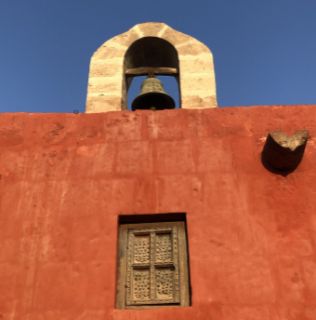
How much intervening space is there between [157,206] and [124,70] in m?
2.08

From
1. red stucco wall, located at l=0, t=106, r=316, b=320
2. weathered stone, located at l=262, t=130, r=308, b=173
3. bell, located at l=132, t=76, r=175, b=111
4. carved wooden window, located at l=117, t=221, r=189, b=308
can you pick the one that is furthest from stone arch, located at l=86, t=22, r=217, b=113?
carved wooden window, located at l=117, t=221, r=189, b=308

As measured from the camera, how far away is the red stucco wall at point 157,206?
10.7 ft

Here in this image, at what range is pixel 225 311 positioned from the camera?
10.4 feet

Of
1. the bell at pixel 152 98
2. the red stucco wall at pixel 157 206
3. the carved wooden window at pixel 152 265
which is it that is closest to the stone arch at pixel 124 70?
the bell at pixel 152 98

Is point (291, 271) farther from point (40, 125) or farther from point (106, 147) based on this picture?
point (40, 125)

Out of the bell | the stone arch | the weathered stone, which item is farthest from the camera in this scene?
the bell

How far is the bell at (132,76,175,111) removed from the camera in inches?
206

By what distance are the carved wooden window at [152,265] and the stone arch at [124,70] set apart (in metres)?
1.55

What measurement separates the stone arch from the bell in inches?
8.8

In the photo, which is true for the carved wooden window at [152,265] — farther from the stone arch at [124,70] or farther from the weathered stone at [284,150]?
the stone arch at [124,70]

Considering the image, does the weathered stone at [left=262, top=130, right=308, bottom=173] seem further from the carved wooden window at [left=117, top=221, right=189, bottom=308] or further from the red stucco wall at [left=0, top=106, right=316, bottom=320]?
the carved wooden window at [left=117, top=221, right=189, bottom=308]

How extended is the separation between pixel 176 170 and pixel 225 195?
18.0 inches

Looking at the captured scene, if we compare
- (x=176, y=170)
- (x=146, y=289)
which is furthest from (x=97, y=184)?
(x=146, y=289)

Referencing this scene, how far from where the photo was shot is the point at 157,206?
373cm
